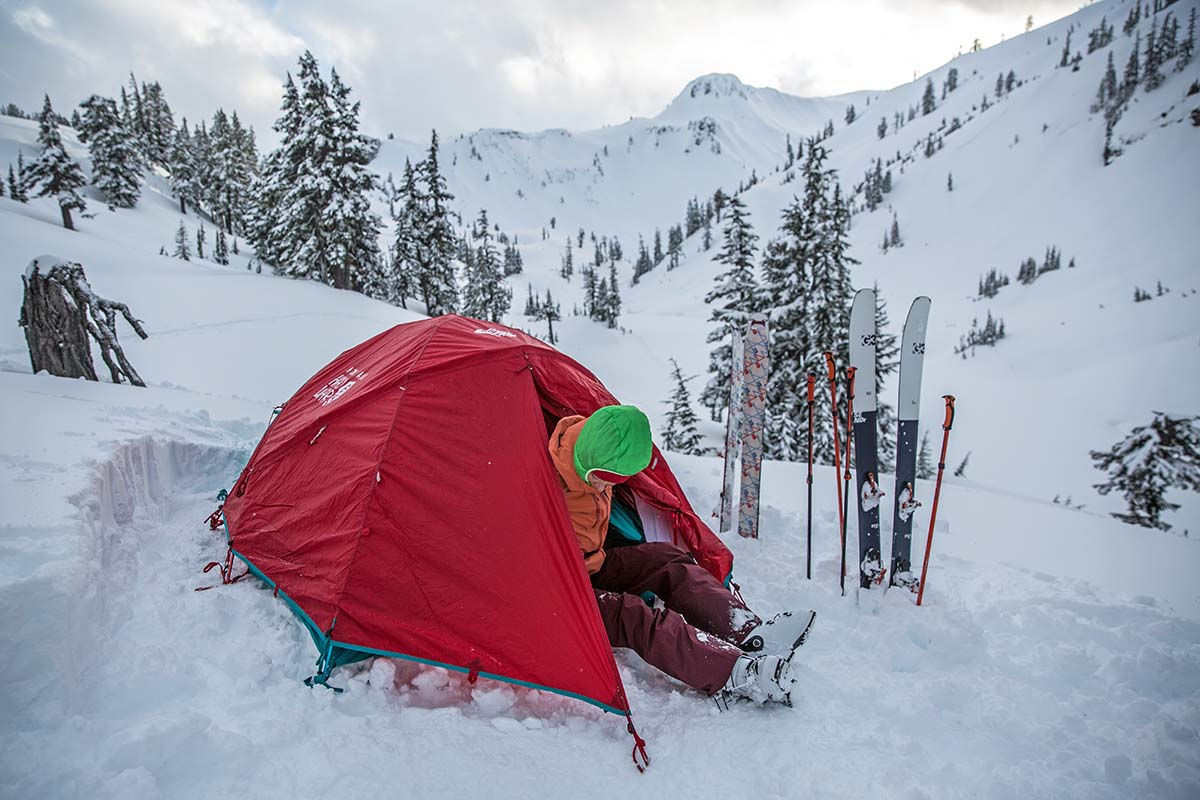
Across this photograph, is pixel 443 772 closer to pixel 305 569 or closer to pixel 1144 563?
pixel 305 569

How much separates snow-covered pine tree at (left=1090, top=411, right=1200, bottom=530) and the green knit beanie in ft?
38.3

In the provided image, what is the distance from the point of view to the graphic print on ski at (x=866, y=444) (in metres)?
4.32

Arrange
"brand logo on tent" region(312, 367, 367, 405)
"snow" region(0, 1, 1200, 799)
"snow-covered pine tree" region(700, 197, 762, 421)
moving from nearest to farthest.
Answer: "snow" region(0, 1, 1200, 799) → "brand logo on tent" region(312, 367, 367, 405) → "snow-covered pine tree" region(700, 197, 762, 421)

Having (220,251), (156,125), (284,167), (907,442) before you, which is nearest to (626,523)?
(907,442)

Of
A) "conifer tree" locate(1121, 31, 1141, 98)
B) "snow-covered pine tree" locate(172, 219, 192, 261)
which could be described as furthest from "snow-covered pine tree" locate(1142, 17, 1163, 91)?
→ "snow-covered pine tree" locate(172, 219, 192, 261)

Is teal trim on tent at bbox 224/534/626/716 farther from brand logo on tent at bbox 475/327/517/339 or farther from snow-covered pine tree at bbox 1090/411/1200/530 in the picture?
snow-covered pine tree at bbox 1090/411/1200/530

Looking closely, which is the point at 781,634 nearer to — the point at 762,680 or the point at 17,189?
the point at 762,680

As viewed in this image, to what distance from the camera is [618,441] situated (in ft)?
10.3

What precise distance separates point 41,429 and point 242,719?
3230mm

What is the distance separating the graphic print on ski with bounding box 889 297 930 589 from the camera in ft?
14.0

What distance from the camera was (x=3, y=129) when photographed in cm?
4778

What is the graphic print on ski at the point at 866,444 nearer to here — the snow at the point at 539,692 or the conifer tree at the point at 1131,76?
the snow at the point at 539,692

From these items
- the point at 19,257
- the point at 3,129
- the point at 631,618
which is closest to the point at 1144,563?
the point at 631,618

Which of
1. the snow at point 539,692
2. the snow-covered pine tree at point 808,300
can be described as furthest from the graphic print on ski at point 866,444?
the snow-covered pine tree at point 808,300
